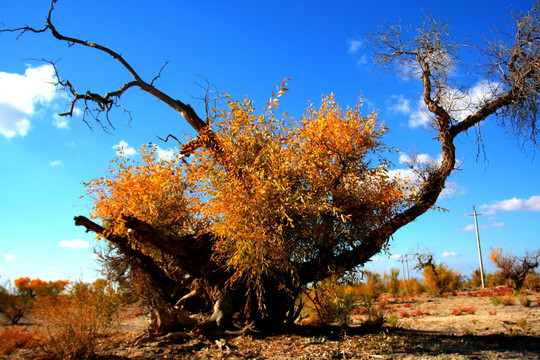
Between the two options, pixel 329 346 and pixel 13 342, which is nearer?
pixel 329 346

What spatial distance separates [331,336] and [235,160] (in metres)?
4.71

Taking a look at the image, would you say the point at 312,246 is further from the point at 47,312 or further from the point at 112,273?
the point at 112,273

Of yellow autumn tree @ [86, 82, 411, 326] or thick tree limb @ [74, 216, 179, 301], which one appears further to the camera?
thick tree limb @ [74, 216, 179, 301]

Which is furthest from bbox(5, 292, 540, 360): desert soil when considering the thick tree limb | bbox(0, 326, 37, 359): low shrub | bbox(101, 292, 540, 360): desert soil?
the thick tree limb

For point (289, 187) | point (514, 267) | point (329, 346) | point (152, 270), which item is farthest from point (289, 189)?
point (514, 267)

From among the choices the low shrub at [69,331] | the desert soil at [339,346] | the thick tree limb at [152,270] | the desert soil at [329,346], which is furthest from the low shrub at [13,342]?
the thick tree limb at [152,270]

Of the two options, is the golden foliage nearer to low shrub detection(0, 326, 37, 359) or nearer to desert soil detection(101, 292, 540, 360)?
desert soil detection(101, 292, 540, 360)

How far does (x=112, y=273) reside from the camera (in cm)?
1469

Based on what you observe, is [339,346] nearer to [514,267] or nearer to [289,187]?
[289,187]

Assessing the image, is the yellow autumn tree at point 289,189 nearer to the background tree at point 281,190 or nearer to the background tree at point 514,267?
the background tree at point 281,190

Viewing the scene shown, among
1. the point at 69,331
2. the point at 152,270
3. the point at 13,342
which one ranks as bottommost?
the point at 13,342

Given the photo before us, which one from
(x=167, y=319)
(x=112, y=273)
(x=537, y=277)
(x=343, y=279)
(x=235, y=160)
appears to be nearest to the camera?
(x=235, y=160)

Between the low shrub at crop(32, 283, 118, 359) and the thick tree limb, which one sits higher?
the thick tree limb

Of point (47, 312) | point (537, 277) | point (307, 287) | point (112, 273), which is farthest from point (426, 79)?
point (537, 277)
